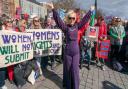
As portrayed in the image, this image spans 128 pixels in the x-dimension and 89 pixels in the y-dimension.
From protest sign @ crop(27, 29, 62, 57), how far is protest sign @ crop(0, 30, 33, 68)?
48 cm

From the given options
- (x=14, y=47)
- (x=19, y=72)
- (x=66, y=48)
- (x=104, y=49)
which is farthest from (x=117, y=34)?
(x=14, y=47)

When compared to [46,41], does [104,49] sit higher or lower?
lower

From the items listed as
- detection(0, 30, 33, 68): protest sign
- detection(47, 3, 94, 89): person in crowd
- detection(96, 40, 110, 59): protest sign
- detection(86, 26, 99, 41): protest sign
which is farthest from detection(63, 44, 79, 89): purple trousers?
detection(96, 40, 110, 59): protest sign

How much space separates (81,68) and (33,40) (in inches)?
103

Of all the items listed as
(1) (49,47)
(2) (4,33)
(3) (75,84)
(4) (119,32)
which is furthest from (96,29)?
(2) (4,33)

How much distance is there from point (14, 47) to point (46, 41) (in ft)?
5.26

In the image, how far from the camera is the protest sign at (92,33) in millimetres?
10227

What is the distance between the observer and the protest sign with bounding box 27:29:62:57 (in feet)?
26.5

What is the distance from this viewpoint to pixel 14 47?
6930 mm

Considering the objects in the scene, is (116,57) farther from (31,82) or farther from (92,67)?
(31,82)

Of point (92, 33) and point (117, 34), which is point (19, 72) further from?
point (117, 34)

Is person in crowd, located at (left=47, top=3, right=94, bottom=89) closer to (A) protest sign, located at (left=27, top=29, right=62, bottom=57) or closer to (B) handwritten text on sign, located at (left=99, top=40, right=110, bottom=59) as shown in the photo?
(A) protest sign, located at (left=27, top=29, right=62, bottom=57)

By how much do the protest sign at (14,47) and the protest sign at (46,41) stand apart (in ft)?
1.59

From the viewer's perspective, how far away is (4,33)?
260 inches
